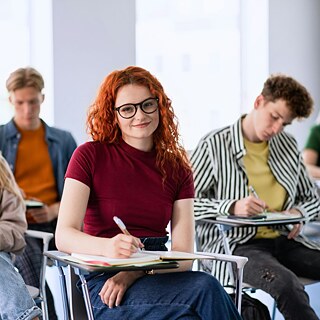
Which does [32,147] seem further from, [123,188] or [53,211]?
[123,188]

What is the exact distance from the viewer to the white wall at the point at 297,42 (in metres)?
6.71

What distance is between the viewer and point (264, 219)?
10.1ft

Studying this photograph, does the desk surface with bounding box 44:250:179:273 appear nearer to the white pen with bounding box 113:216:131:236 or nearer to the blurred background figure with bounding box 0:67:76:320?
the white pen with bounding box 113:216:131:236

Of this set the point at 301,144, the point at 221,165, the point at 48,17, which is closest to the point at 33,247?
the point at 221,165

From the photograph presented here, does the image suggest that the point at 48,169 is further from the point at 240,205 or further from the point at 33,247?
the point at 240,205

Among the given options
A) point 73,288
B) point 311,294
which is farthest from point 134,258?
point 311,294

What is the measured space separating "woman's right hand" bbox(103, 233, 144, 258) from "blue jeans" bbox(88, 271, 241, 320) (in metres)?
0.18

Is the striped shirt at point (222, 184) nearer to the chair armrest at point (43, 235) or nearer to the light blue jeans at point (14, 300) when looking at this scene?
the chair armrest at point (43, 235)

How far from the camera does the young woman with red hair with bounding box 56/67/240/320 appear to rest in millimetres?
2316

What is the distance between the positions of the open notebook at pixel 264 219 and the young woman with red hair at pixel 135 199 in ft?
1.51

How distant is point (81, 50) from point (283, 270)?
304cm

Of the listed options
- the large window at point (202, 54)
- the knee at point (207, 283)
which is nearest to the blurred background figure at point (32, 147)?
the knee at point (207, 283)

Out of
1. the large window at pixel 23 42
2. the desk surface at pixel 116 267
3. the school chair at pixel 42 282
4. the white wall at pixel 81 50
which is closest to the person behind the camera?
the desk surface at pixel 116 267

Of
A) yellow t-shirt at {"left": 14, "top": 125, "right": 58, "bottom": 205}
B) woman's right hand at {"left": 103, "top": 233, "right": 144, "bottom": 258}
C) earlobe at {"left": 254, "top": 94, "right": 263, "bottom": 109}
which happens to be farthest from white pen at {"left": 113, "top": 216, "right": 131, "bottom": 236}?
yellow t-shirt at {"left": 14, "top": 125, "right": 58, "bottom": 205}
